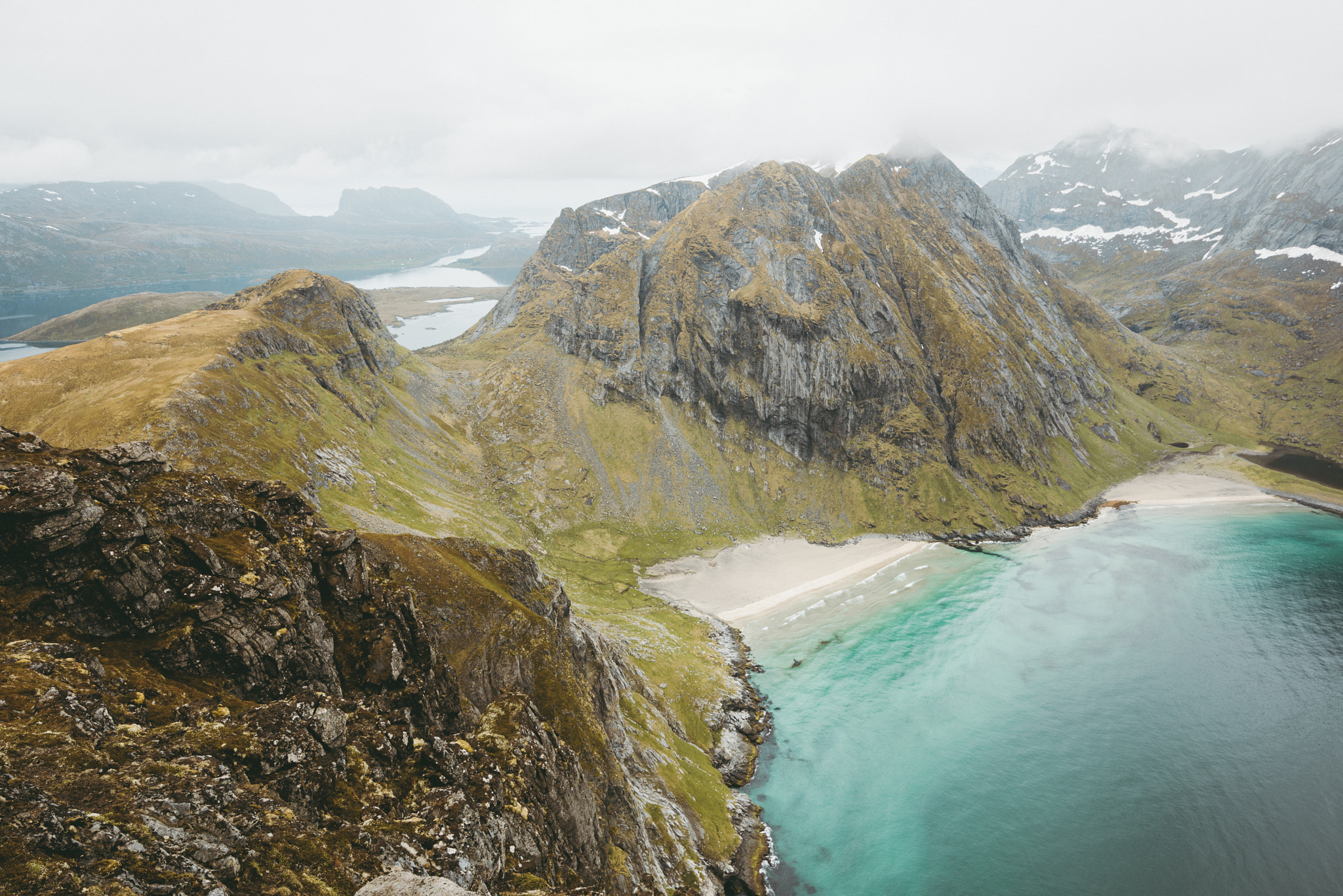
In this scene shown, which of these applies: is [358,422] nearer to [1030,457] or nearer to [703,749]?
[703,749]

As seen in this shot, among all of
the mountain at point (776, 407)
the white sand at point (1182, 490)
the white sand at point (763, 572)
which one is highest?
the mountain at point (776, 407)

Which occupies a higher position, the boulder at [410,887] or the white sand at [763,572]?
the boulder at [410,887]

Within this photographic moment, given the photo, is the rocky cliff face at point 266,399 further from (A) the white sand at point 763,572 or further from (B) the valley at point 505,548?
(A) the white sand at point 763,572

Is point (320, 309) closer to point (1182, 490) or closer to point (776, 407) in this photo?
point (776, 407)

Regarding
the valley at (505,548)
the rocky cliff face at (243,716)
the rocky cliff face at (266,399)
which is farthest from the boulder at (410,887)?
the rocky cliff face at (266,399)

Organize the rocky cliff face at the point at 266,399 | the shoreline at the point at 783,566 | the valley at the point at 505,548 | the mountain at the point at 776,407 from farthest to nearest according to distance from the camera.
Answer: the mountain at the point at 776,407 → the shoreline at the point at 783,566 → the rocky cliff face at the point at 266,399 → the valley at the point at 505,548

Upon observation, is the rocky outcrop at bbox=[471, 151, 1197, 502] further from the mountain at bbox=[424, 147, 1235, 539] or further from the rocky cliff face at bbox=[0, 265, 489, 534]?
the rocky cliff face at bbox=[0, 265, 489, 534]

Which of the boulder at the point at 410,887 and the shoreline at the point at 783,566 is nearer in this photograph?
the boulder at the point at 410,887

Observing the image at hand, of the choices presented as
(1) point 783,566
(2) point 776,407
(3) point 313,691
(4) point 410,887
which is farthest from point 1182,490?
(3) point 313,691
